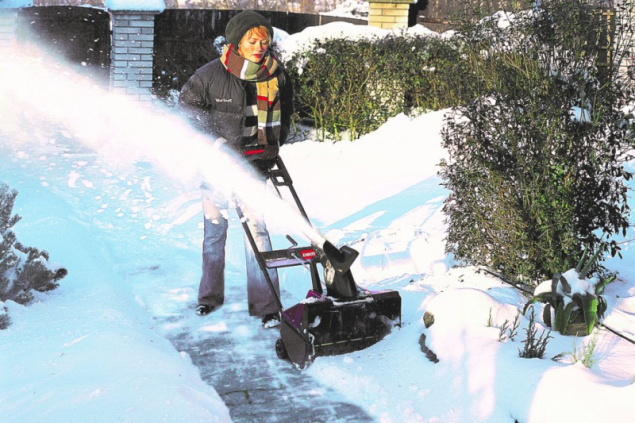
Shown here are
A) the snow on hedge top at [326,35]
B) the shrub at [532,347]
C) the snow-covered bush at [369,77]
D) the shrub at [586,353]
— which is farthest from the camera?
the snow on hedge top at [326,35]

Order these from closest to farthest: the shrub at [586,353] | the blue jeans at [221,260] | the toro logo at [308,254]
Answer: the shrub at [586,353], the toro logo at [308,254], the blue jeans at [221,260]

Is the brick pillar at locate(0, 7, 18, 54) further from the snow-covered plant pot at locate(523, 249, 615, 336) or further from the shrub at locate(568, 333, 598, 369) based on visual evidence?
the shrub at locate(568, 333, 598, 369)

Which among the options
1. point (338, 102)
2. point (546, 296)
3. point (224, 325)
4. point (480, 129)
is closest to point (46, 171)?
point (338, 102)

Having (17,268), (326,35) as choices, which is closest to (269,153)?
(17,268)

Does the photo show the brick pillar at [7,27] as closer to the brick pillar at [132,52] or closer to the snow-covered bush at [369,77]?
the brick pillar at [132,52]

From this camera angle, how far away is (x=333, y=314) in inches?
193

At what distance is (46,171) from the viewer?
11.5 meters

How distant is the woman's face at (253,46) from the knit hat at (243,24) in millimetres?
36

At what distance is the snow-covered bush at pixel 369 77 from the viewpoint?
480 inches

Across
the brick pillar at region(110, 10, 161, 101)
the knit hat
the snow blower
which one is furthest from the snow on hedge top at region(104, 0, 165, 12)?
the snow blower

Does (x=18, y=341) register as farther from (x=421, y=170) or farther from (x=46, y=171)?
(x=46, y=171)

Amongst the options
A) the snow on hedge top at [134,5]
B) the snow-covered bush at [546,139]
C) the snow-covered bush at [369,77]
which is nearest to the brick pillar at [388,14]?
the snow-covered bush at [369,77]

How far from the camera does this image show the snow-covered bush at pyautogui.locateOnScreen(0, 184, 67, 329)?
5344 mm

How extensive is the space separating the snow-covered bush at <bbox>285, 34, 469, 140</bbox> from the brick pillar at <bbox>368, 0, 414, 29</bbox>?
12.1 feet
